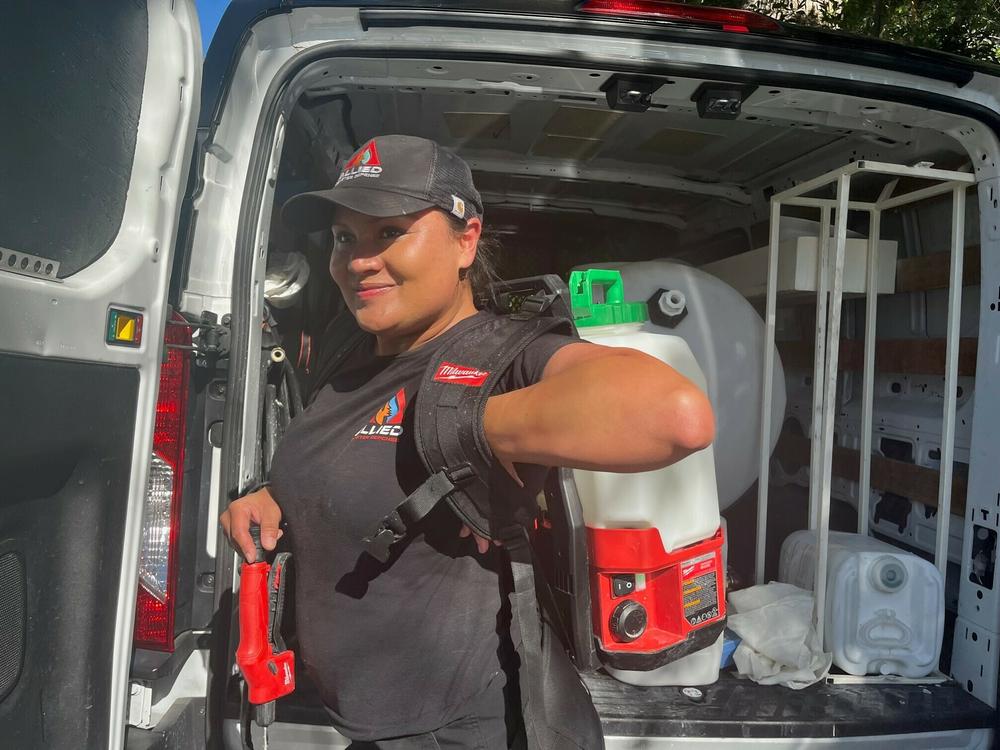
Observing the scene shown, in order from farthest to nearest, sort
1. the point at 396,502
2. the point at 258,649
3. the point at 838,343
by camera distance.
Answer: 1. the point at 838,343
2. the point at 258,649
3. the point at 396,502

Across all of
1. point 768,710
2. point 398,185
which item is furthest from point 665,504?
point 398,185

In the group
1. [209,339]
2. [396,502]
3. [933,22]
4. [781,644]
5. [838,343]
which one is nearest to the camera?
[396,502]

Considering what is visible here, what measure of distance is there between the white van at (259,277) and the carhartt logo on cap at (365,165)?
0.84 ft

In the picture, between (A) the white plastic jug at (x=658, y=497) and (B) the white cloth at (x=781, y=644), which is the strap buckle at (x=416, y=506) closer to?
(A) the white plastic jug at (x=658, y=497)

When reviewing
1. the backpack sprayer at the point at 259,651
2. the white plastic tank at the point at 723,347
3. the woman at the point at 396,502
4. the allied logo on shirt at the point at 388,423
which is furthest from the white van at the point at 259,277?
the white plastic tank at the point at 723,347

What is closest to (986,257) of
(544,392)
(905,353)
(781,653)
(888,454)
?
(905,353)

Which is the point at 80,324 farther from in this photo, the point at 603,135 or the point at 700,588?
the point at 603,135

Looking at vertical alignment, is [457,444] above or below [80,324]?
below

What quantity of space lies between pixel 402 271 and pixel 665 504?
935 mm

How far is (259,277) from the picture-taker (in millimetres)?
1464

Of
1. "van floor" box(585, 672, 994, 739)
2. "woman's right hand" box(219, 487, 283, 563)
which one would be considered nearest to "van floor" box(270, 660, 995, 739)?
"van floor" box(585, 672, 994, 739)

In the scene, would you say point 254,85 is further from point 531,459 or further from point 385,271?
point 531,459

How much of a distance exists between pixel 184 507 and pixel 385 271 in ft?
2.12

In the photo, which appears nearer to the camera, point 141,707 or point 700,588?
point 141,707
